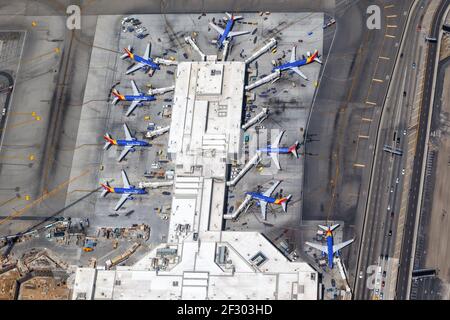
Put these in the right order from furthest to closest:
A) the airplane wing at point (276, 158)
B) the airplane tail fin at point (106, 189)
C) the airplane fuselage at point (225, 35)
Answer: the airplane fuselage at point (225, 35) < the airplane tail fin at point (106, 189) < the airplane wing at point (276, 158)

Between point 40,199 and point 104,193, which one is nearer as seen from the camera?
point 104,193

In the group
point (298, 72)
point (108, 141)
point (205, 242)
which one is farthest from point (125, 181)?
point (298, 72)

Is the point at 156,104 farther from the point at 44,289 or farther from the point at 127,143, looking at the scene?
Answer: the point at 44,289

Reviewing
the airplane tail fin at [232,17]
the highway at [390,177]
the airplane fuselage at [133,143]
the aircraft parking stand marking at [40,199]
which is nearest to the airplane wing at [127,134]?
the airplane fuselage at [133,143]

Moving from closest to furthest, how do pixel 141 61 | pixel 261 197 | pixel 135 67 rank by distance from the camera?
1. pixel 261 197
2. pixel 141 61
3. pixel 135 67

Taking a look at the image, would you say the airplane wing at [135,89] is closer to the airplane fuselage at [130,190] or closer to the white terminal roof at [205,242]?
the white terminal roof at [205,242]
